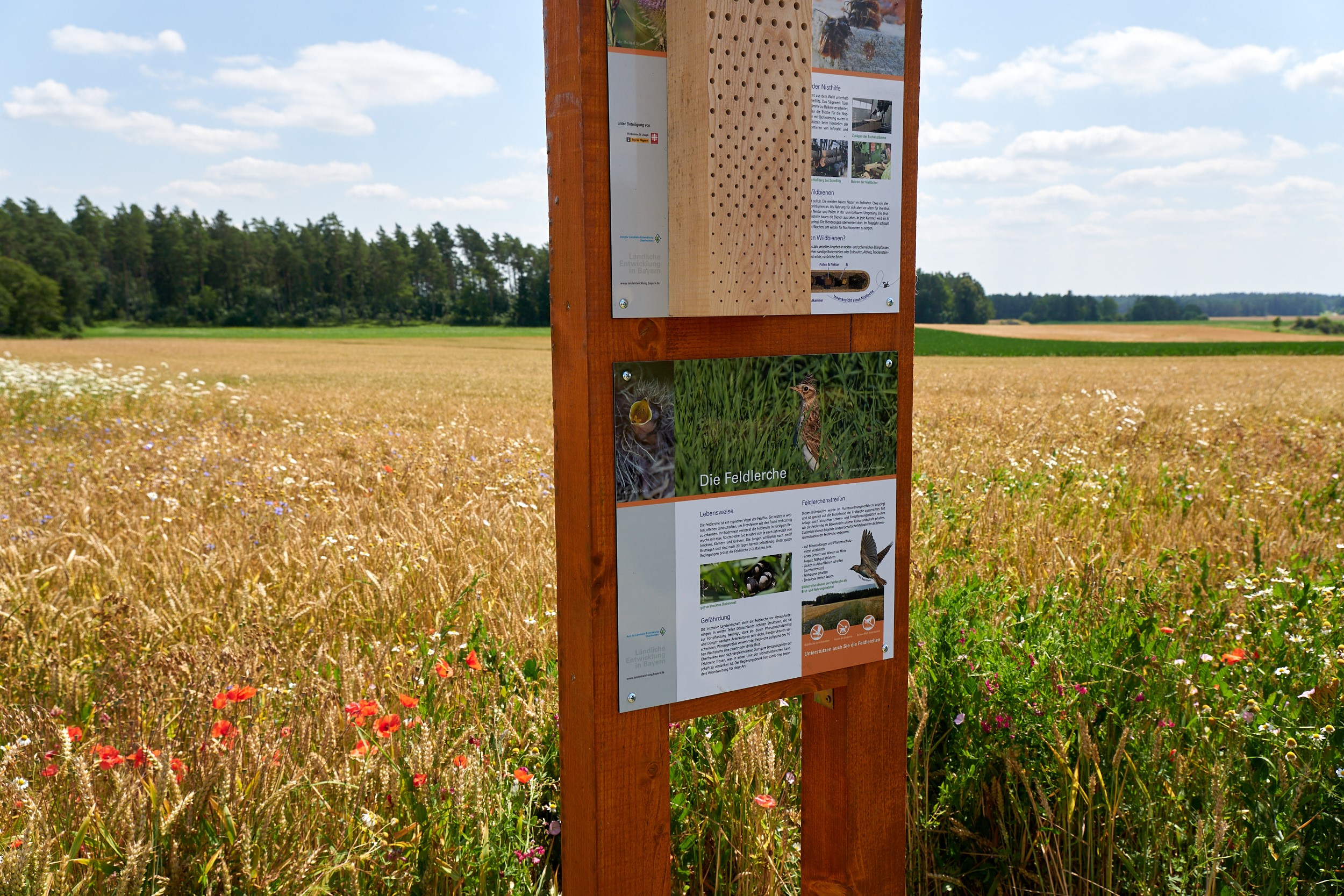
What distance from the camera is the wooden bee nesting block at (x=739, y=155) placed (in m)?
1.69

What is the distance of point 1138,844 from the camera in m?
2.31

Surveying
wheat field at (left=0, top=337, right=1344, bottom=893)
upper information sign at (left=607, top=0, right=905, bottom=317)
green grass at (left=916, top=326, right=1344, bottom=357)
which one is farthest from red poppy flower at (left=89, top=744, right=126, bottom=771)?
green grass at (left=916, top=326, right=1344, bottom=357)

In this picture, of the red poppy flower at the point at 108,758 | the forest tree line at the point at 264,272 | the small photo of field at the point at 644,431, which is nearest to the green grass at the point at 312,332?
the forest tree line at the point at 264,272

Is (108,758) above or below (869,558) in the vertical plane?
below

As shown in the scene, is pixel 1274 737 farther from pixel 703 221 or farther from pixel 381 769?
pixel 381 769

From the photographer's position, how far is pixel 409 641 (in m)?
3.61

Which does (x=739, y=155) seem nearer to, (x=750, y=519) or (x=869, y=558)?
(x=750, y=519)

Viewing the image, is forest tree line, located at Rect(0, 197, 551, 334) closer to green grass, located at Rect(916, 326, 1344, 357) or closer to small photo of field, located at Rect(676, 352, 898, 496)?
green grass, located at Rect(916, 326, 1344, 357)

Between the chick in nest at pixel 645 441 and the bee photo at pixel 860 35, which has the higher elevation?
the bee photo at pixel 860 35

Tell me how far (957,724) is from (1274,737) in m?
0.79

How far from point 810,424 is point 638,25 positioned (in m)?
0.93

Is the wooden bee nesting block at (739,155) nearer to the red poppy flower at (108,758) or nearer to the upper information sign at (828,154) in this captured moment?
the upper information sign at (828,154)

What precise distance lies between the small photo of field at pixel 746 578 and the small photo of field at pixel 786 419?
176mm

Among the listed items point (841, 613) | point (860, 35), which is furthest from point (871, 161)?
point (841, 613)
